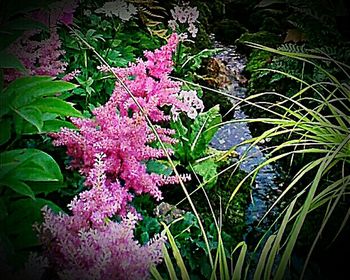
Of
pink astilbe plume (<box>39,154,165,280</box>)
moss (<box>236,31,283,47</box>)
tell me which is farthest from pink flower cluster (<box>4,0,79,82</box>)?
moss (<box>236,31,283,47</box>)

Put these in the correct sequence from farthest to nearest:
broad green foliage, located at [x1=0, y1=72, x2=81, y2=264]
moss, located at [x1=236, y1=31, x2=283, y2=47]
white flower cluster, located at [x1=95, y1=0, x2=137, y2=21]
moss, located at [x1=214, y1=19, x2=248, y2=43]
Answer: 1. moss, located at [x1=214, y1=19, x2=248, y2=43]
2. moss, located at [x1=236, y1=31, x2=283, y2=47]
3. white flower cluster, located at [x1=95, y1=0, x2=137, y2=21]
4. broad green foliage, located at [x1=0, y1=72, x2=81, y2=264]

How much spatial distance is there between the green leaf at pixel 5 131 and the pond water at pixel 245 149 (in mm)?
603

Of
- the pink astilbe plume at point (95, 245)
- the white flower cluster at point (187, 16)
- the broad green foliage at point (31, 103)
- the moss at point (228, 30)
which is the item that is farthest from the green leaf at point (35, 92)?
the moss at point (228, 30)

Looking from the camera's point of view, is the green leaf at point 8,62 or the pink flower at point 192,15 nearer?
the green leaf at point 8,62

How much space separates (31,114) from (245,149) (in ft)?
3.20

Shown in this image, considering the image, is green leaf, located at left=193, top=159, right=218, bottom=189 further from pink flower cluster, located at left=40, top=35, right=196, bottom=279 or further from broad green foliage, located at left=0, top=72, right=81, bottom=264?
broad green foliage, located at left=0, top=72, right=81, bottom=264

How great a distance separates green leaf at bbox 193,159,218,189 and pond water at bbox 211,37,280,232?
0.10 meters

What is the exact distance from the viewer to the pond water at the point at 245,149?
159 cm

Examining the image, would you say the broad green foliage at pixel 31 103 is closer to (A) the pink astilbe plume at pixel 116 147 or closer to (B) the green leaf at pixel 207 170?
(A) the pink astilbe plume at pixel 116 147

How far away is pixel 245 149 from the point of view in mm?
1848

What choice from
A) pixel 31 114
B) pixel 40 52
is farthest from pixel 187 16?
pixel 31 114

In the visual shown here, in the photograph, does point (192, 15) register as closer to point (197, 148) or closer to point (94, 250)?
point (197, 148)

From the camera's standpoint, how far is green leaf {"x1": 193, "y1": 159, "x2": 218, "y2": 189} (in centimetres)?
153

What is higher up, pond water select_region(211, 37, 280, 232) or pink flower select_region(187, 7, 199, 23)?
pink flower select_region(187, 7, 199, 23)
